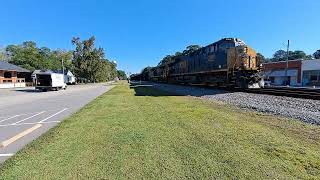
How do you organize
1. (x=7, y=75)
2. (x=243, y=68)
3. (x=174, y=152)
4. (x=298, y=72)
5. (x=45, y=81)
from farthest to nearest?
(x=298, y=72)
(x=7, y=75)
(x=45, y=81)
(x=243, y=68)
(x=174, y=152)

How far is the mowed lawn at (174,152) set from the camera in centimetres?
385

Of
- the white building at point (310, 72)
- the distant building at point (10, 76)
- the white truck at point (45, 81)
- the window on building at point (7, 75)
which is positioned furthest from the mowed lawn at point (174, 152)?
the window on building at point (7, 75)

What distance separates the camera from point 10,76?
4994cm

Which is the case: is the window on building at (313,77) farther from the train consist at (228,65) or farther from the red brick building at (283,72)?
the train consist at (228,65)

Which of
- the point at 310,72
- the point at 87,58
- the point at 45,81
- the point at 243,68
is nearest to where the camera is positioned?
the point at 243,68

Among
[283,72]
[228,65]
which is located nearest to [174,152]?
[228,65]

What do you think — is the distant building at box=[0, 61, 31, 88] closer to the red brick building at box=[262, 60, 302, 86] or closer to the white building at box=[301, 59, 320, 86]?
the red brick building at box=[262, 60, 302, 86]

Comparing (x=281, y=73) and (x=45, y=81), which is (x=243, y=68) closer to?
(x=45, y=81)

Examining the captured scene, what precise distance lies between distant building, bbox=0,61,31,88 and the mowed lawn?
4590 cm

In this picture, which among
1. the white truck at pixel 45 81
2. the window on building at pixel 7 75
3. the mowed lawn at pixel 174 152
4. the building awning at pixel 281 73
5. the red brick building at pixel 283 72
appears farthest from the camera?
the building awning at pixel 281 73

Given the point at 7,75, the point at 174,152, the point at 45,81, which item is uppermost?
the point at 7,75

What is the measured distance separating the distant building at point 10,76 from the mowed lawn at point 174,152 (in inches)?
1807

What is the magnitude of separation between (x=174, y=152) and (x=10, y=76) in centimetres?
5389

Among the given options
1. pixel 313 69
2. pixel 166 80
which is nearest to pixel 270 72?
pixel 313 69
